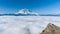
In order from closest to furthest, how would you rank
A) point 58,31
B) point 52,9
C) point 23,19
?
point 58,31 < point 23,19 < point 52,9

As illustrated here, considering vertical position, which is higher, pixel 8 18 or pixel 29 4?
pixel 29 4

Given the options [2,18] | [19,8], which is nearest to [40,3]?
[19,8]

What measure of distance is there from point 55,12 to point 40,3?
0.25m

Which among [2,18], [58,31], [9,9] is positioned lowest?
[58,31]

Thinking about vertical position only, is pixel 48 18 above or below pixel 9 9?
below

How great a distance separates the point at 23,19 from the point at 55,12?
0.47 meters

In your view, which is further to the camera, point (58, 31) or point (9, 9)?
point (9, 9)

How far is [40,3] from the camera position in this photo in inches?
57.2

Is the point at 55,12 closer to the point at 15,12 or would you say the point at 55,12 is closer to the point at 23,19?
the point at 23,19

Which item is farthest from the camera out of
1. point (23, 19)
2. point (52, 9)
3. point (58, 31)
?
point (52, 9)

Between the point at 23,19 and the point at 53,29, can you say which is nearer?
the point at 53,29

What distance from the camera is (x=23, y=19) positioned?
1.34 metres

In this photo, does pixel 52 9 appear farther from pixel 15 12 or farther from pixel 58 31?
pixel 58 31

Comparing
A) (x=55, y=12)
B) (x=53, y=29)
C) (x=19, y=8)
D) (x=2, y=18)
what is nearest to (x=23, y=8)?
(x=19, y=8)
